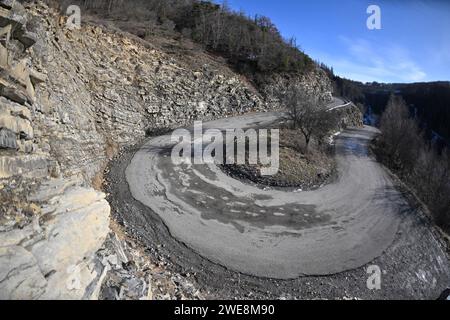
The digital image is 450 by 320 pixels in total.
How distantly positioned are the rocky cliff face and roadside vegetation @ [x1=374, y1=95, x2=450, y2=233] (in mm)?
16649

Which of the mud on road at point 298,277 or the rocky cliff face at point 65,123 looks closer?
the rocky cliff face at point 65,123

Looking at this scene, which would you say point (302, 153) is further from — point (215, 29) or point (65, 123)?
point (215, 29)

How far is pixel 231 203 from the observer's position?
12.4m

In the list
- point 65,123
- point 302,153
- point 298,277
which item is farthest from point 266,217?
point 302,153

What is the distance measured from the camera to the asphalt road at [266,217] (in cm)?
918

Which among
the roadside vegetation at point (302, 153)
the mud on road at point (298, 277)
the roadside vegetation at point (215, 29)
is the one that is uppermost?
the roadside vegetation at point (215, 29)

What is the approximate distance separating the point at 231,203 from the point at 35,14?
1152cm

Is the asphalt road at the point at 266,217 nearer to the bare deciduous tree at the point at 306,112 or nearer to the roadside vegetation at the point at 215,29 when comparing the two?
the bare deciduous tree at the point at 306,112

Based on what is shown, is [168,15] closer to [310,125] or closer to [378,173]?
[310,125]

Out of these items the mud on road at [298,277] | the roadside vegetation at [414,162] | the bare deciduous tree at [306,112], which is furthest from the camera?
the bare deciduous tree at [306,112]

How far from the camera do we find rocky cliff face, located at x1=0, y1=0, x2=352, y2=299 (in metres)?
4.73

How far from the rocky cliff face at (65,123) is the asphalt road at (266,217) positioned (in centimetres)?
293

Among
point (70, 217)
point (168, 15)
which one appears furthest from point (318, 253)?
point (168, 15)

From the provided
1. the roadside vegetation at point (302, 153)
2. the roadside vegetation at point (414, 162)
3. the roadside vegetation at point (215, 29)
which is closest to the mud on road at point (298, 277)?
the roadside vegetation at point (414, 162)
